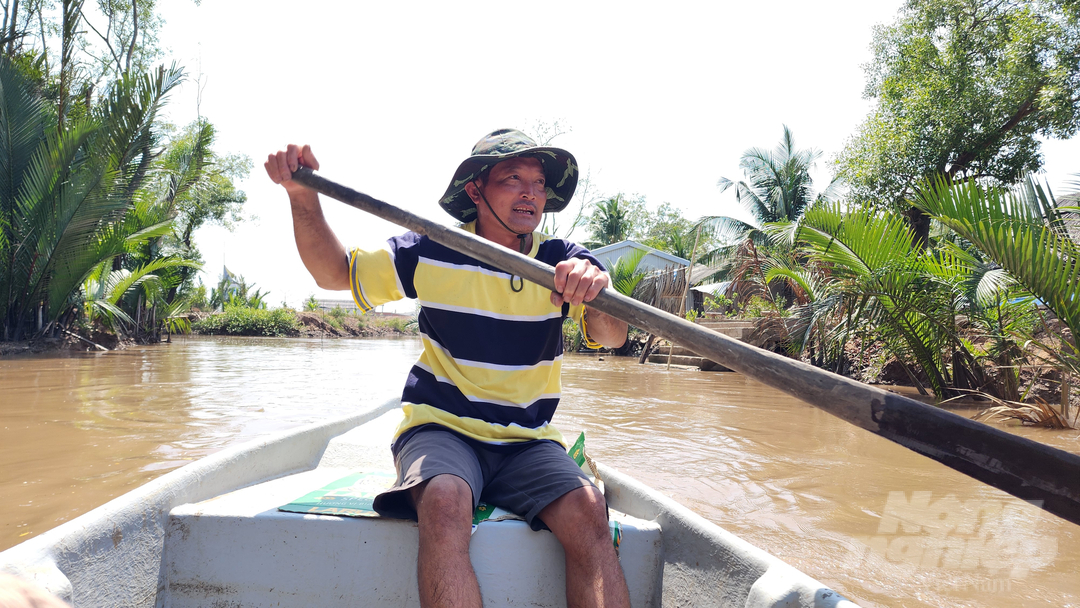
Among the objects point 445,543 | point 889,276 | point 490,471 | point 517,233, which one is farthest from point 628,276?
point 445,543

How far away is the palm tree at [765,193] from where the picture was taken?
2002 cm

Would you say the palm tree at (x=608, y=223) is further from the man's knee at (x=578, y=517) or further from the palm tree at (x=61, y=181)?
the man's knee at (x=578, y=517)

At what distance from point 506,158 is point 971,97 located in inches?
437

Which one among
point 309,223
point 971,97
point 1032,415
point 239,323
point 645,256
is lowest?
point 1032,415

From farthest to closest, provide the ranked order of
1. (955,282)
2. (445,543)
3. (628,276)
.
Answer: (628,276) → (955,282) → (445,543)

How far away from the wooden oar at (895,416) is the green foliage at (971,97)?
9.97 m

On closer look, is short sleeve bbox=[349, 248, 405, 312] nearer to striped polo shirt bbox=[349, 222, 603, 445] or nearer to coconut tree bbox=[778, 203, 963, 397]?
striped polo shirt bbox=[349, 222, 603, 445]

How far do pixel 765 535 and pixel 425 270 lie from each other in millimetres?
1681

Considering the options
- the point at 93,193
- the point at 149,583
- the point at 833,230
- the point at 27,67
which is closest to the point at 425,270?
the point at 149,583

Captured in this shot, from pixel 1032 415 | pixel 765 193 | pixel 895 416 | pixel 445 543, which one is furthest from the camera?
pixel 765 193

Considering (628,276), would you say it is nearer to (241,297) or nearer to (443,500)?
(443,500)

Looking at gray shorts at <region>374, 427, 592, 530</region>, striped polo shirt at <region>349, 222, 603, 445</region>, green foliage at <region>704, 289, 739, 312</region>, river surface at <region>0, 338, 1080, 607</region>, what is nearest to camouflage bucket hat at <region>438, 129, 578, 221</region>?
striped polo shirt at <region>349, 222, 603, 445</region>

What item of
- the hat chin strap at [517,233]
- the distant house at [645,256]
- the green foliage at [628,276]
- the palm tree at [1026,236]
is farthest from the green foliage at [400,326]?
the hat chin strap at [517,233]

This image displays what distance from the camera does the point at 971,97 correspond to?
9.74 metres
